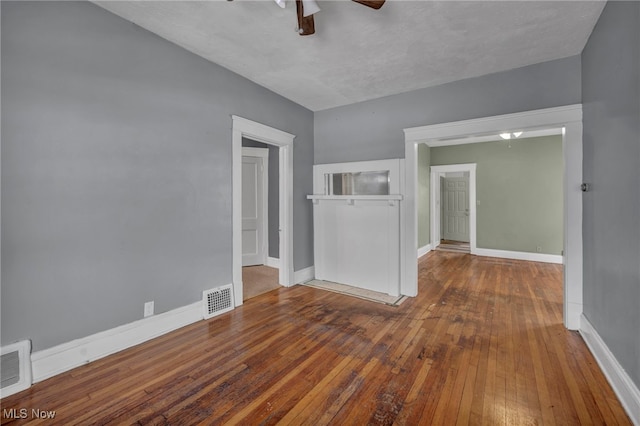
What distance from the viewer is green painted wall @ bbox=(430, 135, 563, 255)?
18.4ft

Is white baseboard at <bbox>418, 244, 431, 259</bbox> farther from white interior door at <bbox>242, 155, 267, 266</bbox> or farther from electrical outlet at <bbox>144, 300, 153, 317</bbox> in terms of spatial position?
electrical outlet at <bbox>144, 300, 153, 317</bbox>

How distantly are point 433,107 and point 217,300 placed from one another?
3508 millimetres

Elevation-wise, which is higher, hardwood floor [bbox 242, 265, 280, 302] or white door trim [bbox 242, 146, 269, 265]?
white door trim [bbox 242, 146, 269, 265]

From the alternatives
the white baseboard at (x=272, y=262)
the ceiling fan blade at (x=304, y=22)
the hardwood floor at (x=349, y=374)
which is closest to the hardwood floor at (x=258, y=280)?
the white baseboard at (x=272, y=262)

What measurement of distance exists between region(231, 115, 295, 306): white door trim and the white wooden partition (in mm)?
508

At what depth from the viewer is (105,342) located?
218 cm

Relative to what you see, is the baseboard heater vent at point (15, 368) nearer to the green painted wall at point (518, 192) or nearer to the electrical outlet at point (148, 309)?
the electrical outlet at point (148, 309)

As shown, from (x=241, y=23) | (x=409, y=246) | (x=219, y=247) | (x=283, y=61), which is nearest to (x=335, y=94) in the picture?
(x=283, y=61)

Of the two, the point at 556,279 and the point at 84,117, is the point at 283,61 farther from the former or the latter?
the point at 556,279

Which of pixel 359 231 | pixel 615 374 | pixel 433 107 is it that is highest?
Result: pixel 433 107

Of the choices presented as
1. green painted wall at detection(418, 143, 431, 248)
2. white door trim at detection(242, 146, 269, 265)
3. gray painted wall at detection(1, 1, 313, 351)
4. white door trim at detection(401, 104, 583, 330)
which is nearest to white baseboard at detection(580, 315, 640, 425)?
white door trim at detection(401, 104, 583, 330)

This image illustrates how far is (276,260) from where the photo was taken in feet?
17.3

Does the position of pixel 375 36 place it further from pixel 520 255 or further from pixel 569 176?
pixel 520 255

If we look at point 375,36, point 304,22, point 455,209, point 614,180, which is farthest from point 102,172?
point 455,209
